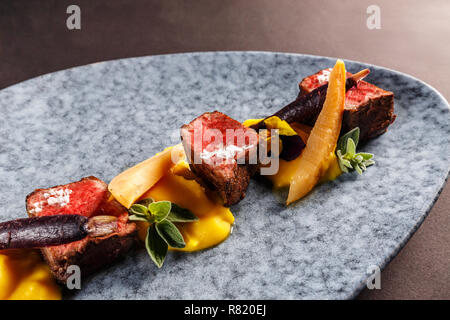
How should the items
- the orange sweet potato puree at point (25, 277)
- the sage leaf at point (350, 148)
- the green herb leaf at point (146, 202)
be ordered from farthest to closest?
1. the sage leaf at point (350, 148)
2. the green herb leaf at point (146, 202)
3. the orange sweet potato puree at point (25, 277)

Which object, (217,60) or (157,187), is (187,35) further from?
(157,187)

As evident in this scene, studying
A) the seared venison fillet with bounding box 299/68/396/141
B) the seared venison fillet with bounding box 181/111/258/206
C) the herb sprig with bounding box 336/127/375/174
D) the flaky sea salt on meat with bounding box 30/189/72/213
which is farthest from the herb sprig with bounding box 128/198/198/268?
the seared venison fillet with bounding box 299/68/396/141

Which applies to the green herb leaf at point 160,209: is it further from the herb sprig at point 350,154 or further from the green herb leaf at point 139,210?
the herb sprig at point 350,154

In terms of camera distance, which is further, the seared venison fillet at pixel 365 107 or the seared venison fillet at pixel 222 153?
the seared venison fillet at pixel 365 107

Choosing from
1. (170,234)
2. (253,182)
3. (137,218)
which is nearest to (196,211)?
(170,234)

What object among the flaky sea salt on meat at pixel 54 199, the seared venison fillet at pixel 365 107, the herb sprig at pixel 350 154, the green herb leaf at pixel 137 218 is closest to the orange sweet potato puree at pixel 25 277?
the flaky sea salt on meat at pixel 54 199

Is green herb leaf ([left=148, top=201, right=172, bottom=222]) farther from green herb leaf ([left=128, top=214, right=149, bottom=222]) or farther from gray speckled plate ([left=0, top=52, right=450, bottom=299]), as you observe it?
gray speckled plate ([left=0, top=52, right=450, bottom=299])
